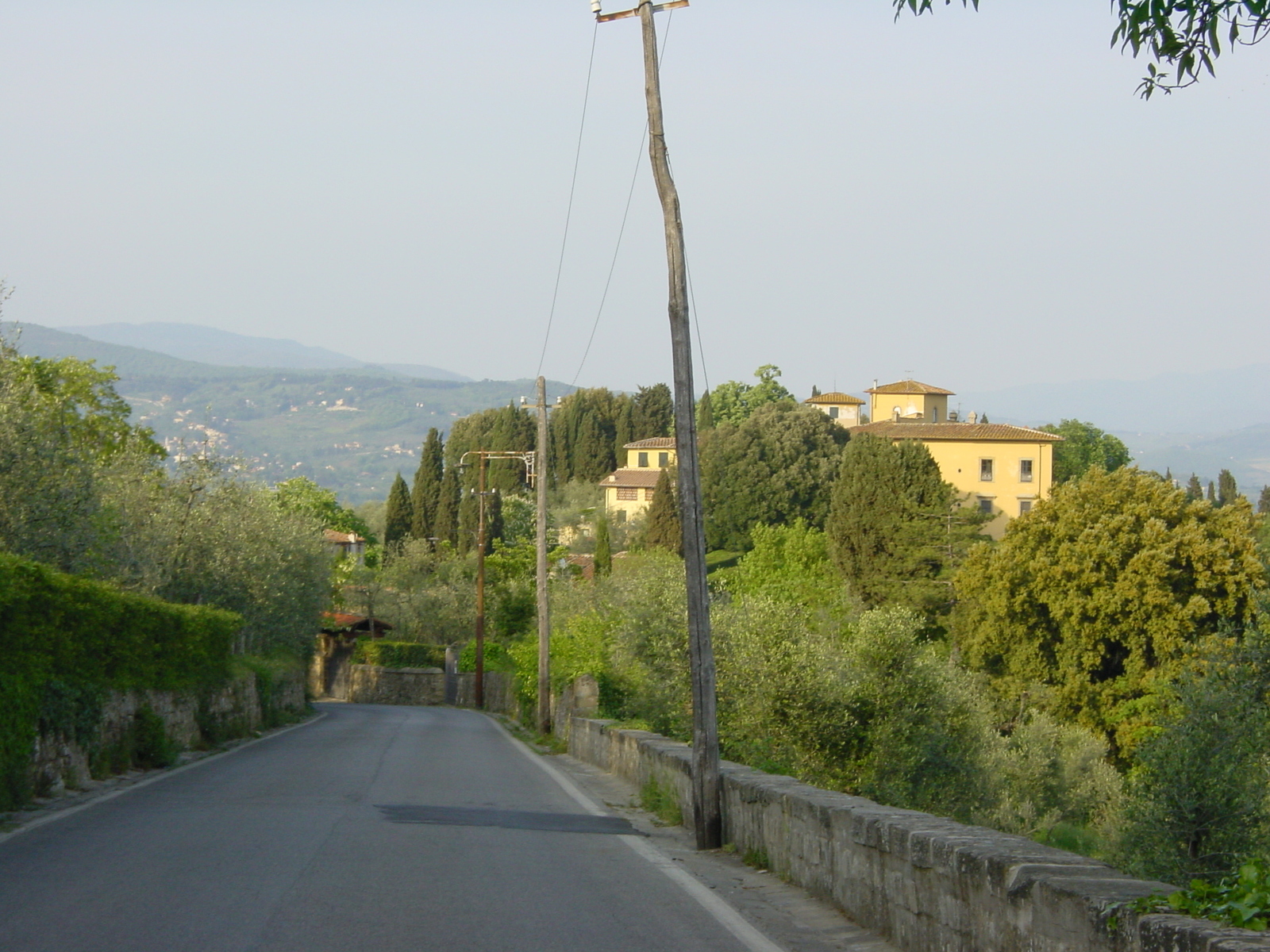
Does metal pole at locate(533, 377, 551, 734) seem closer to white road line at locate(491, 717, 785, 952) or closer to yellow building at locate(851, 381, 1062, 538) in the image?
white road line at locate(491, 717, 785, 952)

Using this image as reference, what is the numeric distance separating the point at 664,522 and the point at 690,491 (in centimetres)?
6741

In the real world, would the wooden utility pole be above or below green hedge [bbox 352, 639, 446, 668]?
above

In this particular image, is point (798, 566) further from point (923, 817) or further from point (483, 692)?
point (923, 817)

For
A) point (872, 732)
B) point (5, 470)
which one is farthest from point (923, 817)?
point (5, 470)

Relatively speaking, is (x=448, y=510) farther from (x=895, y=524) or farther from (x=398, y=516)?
(x=895, y=524)

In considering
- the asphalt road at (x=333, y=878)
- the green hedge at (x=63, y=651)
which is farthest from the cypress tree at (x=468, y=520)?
the asphalt road at (x=333, y=878)

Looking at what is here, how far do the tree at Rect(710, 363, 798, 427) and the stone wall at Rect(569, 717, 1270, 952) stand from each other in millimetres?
104626

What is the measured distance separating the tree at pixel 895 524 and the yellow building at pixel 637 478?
2633cm

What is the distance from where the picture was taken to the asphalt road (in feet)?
21.7

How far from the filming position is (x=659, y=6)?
1219 centimetres

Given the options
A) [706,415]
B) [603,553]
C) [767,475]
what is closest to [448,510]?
[603,553]

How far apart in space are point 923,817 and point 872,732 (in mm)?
11477

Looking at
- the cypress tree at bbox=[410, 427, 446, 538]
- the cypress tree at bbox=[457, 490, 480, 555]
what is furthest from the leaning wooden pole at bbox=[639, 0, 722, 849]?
the cypress tree at bbox=[410, 427, 446, 538]

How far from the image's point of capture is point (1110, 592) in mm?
43125
